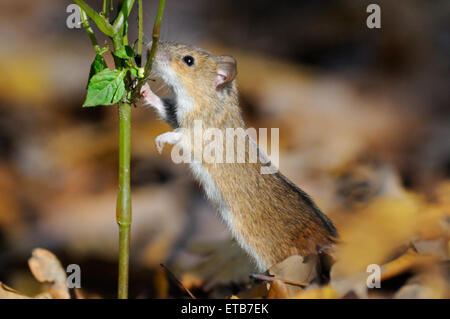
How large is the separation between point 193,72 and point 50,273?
3.34 ft

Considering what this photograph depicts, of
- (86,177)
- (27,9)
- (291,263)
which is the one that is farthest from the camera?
(27,9)

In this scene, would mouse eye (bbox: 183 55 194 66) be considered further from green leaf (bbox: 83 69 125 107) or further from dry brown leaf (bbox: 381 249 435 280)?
dry brown leaf (bbox: 381 249 435 280)

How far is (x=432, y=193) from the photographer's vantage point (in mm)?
2863

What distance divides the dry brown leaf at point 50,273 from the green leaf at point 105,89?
900 millimetres

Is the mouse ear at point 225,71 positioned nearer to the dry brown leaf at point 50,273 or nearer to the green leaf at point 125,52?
the green leaf at point 125,52

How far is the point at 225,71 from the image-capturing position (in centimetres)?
236

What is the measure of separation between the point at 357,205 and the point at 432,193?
39 centimetres

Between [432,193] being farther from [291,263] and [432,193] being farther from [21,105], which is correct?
[21,105]


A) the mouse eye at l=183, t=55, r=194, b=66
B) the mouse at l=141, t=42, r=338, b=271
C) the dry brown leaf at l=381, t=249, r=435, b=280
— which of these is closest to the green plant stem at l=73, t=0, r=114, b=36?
the mouse at l=141, t=42, r=338, b=271

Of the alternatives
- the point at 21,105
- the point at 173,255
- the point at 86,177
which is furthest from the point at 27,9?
the point at 173,255

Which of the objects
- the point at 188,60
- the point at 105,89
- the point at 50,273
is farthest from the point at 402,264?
the point at 50,273

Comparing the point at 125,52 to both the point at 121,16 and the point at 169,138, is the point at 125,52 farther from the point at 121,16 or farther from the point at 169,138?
the point at 169,138

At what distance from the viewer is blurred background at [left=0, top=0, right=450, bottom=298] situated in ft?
9.37

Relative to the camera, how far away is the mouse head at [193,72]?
2.31 m
